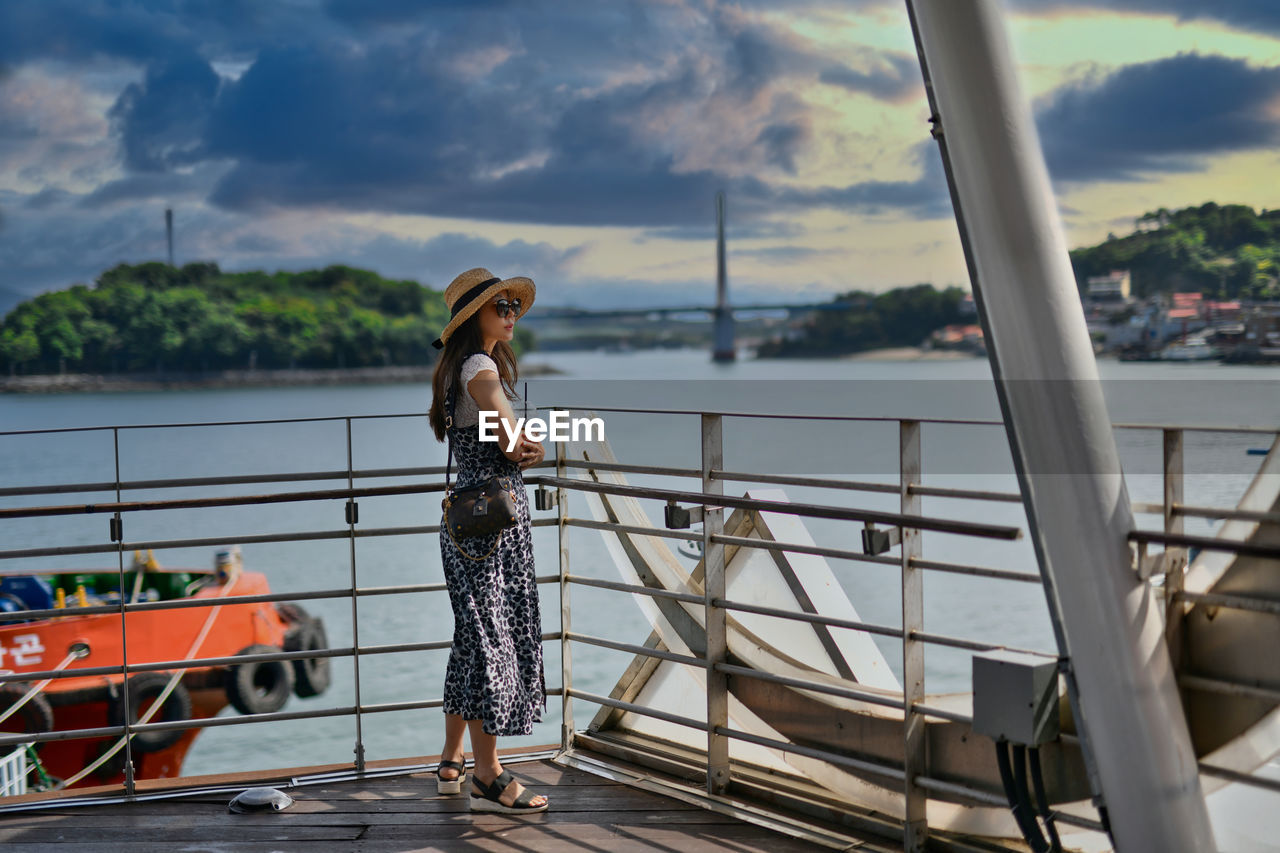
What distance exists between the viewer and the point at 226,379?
52719mm

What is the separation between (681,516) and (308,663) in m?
13.5

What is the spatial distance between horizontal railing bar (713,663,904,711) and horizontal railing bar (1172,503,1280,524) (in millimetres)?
873

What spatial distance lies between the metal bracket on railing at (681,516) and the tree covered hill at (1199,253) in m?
1.26

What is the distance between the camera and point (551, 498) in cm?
386

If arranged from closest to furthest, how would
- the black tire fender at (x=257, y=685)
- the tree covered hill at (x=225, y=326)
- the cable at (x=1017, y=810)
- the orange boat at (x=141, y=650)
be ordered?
the cable at (x=1017, y=810)
the orange boat at (x=141, y=650)
the black tire fender at (x=257, y=685)
the tree covered hill at (x=225, y=326)

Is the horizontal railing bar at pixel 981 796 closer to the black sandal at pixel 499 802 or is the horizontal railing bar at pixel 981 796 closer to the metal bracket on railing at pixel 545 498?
the black sandal at pixel 499 802

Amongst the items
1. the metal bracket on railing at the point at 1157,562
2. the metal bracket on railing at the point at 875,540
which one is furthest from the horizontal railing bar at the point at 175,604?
the metal bracket on railing at the point at 1157,562

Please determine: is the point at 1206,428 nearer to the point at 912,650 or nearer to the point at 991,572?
the point at 991,572

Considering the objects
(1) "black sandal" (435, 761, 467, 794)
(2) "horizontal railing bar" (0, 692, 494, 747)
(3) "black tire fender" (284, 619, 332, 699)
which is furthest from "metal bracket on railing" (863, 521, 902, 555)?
(3) "black tire fender" (284, 619, 332, 699)

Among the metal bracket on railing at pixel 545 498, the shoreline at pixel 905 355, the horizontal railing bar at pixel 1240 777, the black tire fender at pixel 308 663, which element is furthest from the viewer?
the shoreline at pixel 905 355

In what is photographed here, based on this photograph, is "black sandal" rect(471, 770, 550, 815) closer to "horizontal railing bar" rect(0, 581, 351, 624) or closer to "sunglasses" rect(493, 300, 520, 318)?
"horizontal railing bar" rect(0, 581, 351, 624)

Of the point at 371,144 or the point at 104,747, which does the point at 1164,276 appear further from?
the point at 371,144

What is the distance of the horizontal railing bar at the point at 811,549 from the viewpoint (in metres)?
2.90

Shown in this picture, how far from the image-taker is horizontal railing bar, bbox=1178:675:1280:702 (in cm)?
235
